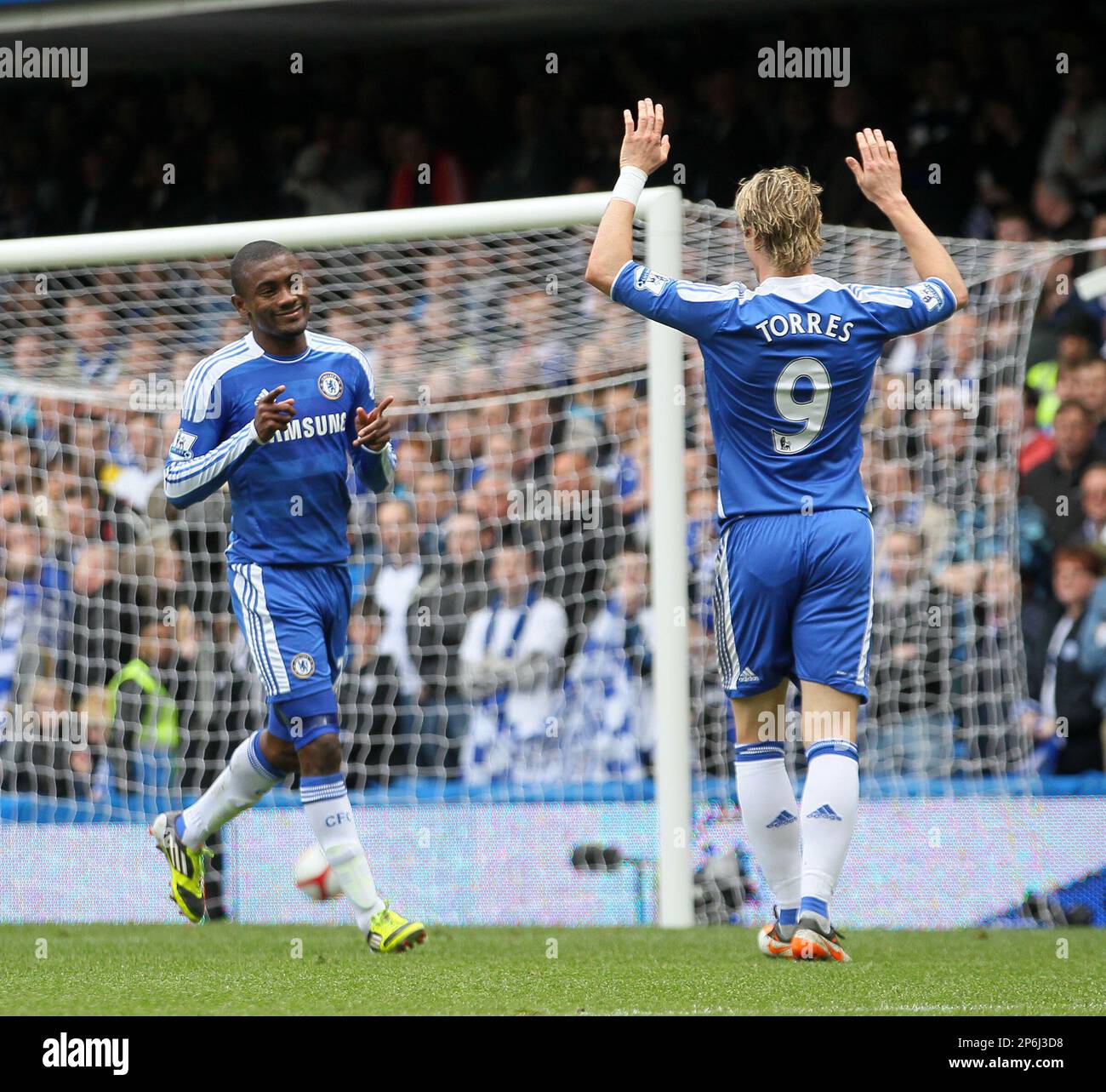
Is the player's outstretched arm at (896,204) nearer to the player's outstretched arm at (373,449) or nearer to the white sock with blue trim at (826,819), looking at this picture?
the white sock with blue trim at (826,819)

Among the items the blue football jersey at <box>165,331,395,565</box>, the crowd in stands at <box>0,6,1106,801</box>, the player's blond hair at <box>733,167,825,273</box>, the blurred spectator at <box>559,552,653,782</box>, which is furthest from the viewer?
the blurred spectator at <box>559,552,653,782</box>

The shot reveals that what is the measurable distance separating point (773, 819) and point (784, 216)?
168 centimetres

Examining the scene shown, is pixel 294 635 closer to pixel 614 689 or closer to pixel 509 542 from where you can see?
pixel 614 689

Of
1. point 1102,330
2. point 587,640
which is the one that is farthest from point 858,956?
point 1102,330

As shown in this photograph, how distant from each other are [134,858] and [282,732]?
2.56 metres

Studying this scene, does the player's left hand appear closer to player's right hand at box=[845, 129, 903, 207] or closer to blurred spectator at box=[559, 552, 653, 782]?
player's right hand at box=[845, 129, 903, 207]

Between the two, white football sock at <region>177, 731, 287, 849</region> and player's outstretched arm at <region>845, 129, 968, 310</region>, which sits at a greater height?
player's outstretched arm at <region>845, 129, 968, 310</region>

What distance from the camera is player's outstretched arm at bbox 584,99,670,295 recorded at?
4.57 metres

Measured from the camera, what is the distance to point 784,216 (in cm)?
463

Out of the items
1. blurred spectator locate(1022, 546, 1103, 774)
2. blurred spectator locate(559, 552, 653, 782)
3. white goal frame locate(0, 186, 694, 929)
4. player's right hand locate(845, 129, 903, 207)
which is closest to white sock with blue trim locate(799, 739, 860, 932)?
player's right hand locate(845, 129, 903, 207)

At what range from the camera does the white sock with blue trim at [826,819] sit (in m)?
4.51

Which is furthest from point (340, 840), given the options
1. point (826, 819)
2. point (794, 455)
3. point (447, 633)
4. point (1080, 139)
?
point (1080, 139)

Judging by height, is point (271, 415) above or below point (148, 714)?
above

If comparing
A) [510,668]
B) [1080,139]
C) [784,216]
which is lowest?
[510,668]
